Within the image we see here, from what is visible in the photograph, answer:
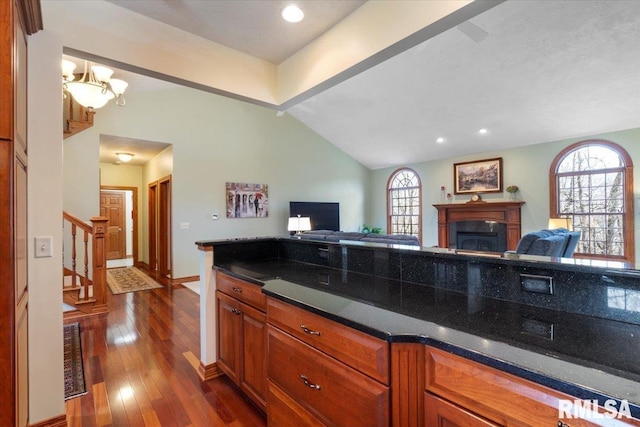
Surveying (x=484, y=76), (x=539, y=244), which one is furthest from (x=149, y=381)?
(x=484, y=76)

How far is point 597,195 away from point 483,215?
1901 mm

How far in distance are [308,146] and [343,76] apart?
566 centimetres

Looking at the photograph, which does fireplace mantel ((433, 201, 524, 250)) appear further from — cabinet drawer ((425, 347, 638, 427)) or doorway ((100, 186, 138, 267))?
doorway ((100, 186, 138, 267))

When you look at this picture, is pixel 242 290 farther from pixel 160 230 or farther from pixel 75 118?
pixel 160 230

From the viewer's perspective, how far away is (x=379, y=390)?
3.48 feet

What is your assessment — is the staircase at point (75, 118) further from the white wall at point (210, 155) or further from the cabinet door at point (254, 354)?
the cabinet door at point (254, 354)

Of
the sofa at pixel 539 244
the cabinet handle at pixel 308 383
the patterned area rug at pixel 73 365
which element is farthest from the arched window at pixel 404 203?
the cabinet handle at pixel 308 383

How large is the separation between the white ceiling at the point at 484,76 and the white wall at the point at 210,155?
107cm

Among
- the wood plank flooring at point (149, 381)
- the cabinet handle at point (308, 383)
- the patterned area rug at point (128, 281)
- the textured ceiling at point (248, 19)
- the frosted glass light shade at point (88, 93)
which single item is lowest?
the wood plank flooring at point (149, 381)

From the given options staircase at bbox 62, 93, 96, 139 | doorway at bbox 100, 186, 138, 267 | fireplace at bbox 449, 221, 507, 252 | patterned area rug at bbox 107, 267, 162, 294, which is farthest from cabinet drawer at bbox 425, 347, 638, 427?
doorway at bbox 100, 186, 138, 267

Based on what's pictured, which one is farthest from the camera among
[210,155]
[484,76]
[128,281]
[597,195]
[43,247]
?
[210,155]

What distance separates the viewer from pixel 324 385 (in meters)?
1.28

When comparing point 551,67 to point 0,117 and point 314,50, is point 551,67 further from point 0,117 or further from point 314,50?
point 0,117

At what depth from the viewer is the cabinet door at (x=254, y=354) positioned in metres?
1.83
